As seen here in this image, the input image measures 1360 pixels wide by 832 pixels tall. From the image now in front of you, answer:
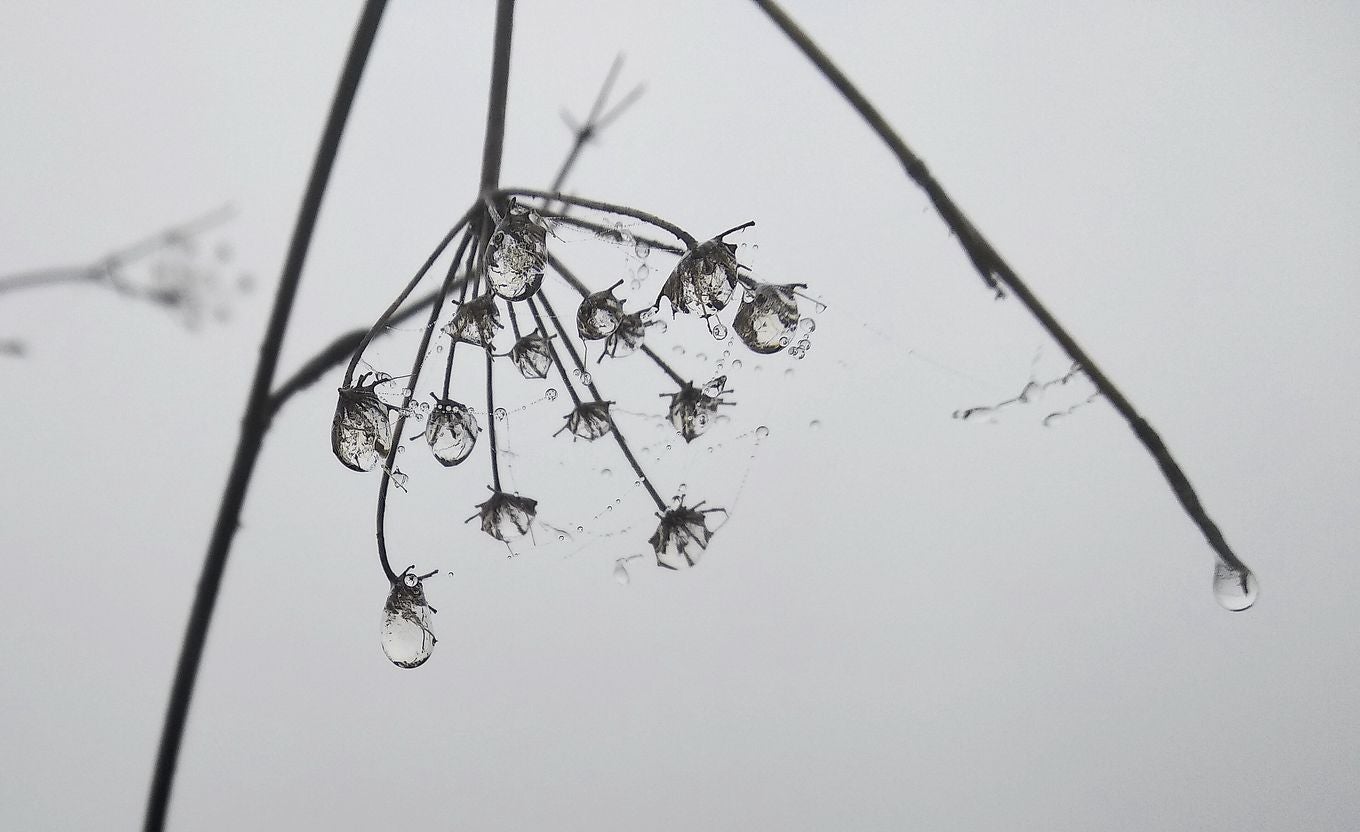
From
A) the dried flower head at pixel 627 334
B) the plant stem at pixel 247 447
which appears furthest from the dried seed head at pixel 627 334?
the plant stem at pixel 247 447

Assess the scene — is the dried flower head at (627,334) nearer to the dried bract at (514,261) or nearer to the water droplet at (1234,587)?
the dried bract at (514,261)

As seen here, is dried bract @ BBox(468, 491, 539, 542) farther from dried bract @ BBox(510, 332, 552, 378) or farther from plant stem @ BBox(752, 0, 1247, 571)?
plant stem @ BBox(752, 0, 1247, 571)

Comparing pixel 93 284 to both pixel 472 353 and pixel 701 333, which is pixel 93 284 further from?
pixel 701 333

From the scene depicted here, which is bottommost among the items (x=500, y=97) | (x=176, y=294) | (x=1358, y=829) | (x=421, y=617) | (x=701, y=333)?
(x=1358, y=829)

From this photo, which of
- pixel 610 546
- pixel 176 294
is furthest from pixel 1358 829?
pixel 176 294

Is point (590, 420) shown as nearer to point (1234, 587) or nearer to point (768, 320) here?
point (768, 320)

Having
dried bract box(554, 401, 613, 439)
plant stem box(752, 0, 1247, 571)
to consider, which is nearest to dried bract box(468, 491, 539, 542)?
dried bract box(554, 401, 613, 439)

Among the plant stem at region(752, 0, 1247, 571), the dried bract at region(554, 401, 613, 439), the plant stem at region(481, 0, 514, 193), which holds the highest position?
the plant stem at region(481, 0, 514, 193)

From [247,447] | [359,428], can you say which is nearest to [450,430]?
[359,428]
